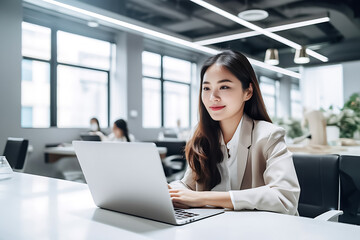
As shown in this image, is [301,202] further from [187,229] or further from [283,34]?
[283,34]

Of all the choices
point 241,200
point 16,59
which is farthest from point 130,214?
point 16,59

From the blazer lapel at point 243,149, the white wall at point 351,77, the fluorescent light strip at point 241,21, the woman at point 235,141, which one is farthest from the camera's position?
the white wall at point 351,77

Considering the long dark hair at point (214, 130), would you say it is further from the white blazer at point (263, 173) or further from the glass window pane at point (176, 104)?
the glass window pane at point (176, 104)

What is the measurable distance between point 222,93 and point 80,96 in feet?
17.6

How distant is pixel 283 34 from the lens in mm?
5879

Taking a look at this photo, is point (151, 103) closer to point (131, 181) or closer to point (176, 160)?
point (176, 160)

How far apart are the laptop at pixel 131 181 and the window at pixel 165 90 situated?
21.3 ft

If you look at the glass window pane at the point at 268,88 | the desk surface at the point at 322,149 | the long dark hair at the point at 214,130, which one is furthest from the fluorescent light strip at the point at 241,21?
the glass window pane at the point at 268,88

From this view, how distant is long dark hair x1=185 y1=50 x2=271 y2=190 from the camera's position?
1.31m

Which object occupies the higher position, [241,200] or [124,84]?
[124,84]

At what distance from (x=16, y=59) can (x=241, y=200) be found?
15.8 feet

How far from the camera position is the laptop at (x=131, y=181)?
0.80 m

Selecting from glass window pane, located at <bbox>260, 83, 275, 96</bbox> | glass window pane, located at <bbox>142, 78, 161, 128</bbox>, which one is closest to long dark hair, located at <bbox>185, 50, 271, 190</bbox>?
glass window pane, located at <bbox>142, 78, 161, 128</bbox>

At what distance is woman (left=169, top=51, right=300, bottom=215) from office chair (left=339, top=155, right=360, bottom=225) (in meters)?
0.45
